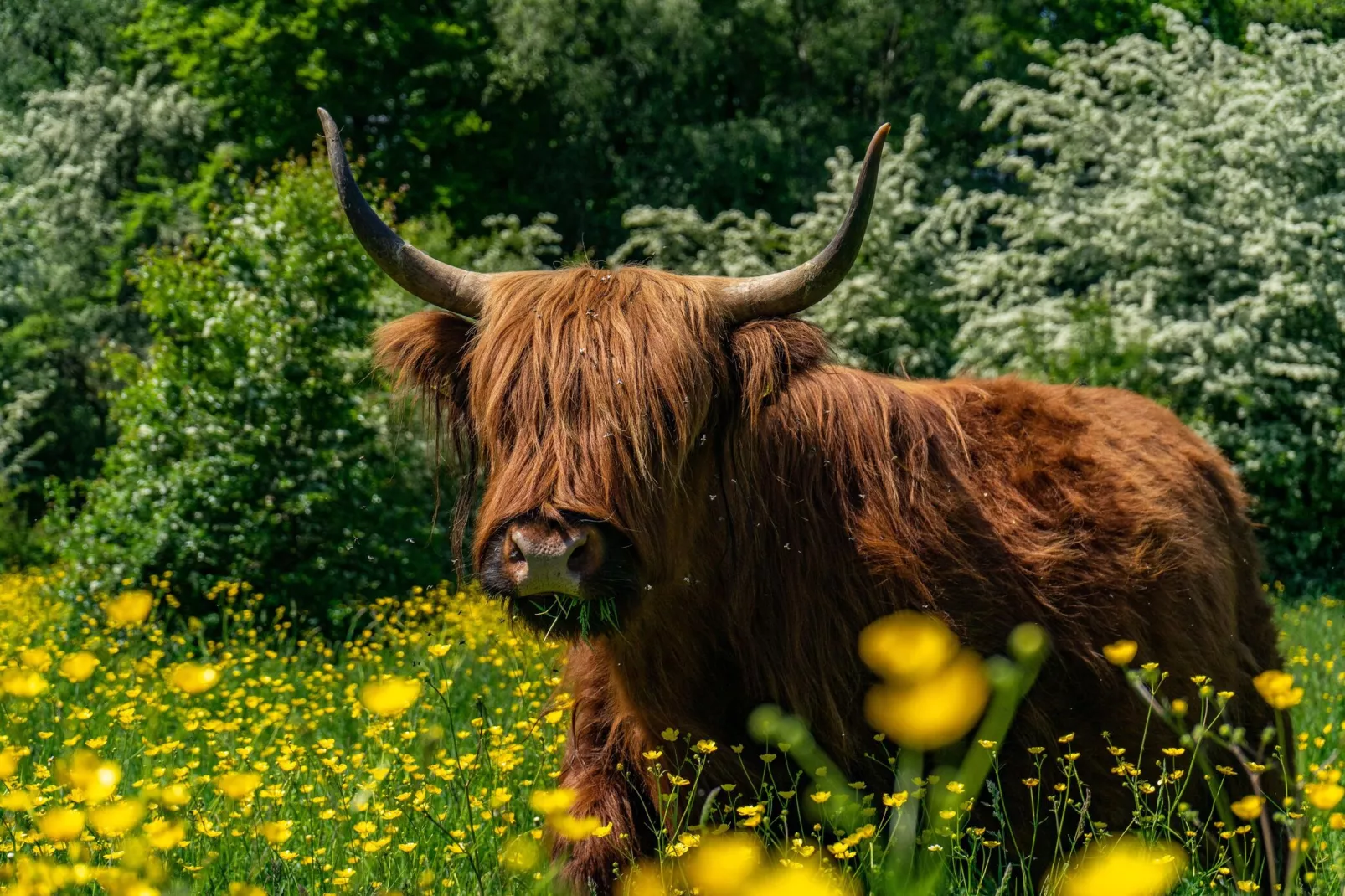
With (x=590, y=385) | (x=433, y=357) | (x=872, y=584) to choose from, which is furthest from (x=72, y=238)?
(x=872, y=584)

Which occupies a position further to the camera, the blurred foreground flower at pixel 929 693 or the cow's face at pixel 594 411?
the cow's face at pixel 594 411

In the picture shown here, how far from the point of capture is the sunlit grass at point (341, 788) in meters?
1.81

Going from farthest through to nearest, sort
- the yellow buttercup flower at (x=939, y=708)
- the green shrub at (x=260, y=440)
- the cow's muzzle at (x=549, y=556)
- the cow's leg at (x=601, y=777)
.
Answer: the green shrub at (x=260, y=440) → the cow's leg at (x=601, y=777) → the cow's muzzle at (x=549, y=556) → the yellow buttercup flower at (x=939, y=708)

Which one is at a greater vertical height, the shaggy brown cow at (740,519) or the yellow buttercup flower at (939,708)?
the yellow buttercup flower at (939,708)

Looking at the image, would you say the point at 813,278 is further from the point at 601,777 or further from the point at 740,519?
the point at 601,777

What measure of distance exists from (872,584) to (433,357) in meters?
1.33

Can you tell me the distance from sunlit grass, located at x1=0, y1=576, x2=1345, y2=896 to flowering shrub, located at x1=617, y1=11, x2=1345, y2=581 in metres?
5.87

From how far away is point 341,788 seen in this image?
2.95 metres

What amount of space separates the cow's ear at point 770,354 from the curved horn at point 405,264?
2.46 ft

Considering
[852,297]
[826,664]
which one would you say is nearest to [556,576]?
[826,664]

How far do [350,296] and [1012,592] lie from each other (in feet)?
19.4

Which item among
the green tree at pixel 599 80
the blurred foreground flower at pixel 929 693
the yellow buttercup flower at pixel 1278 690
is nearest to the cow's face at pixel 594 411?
the blurred foreground flower at pixel 929 693

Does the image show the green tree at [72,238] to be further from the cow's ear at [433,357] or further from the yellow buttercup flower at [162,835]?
the yellow buttercup flower at [162,835]

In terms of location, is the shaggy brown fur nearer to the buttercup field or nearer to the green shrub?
the buttercup field
